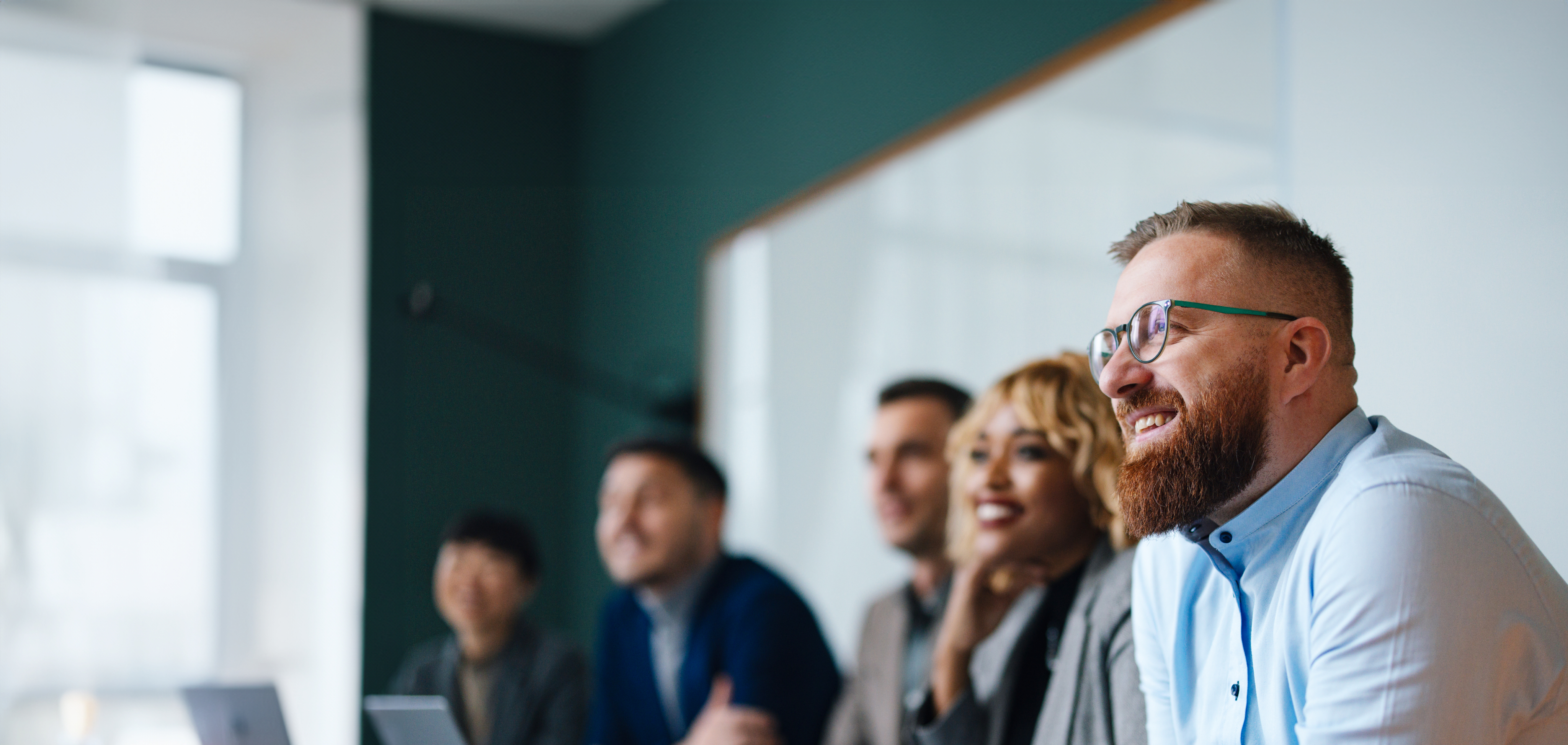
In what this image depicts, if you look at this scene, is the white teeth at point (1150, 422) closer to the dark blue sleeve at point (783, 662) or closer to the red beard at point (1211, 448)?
the red beard at point (1211, 448)

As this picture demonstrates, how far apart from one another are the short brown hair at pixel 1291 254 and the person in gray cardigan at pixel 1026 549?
49cm

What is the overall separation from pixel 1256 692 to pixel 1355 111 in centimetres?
104

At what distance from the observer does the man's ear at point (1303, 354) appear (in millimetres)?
1274

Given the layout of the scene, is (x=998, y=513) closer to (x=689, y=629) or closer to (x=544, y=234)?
(x=689, y=629)

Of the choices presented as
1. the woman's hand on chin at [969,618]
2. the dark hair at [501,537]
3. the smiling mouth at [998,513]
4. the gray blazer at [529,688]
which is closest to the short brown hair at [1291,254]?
the smiling mouth at [998,513]

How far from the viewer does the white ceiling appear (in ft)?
15.0

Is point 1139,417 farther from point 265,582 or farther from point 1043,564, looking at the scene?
point 265,582

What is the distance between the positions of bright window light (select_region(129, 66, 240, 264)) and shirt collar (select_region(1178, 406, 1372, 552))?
3732 millimetres

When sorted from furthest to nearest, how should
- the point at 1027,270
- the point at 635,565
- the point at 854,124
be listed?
the point at 854,124 → the point at 635,565 → the point at 1027,270

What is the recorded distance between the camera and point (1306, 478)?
1.27 m

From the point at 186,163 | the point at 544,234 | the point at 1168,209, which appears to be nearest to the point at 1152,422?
the point at 1168,209

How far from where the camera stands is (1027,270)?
2.63 metres

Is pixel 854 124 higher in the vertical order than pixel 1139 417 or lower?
higher

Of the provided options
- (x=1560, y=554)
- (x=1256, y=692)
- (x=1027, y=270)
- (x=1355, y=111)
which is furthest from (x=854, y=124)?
(x=1256, y=692)
